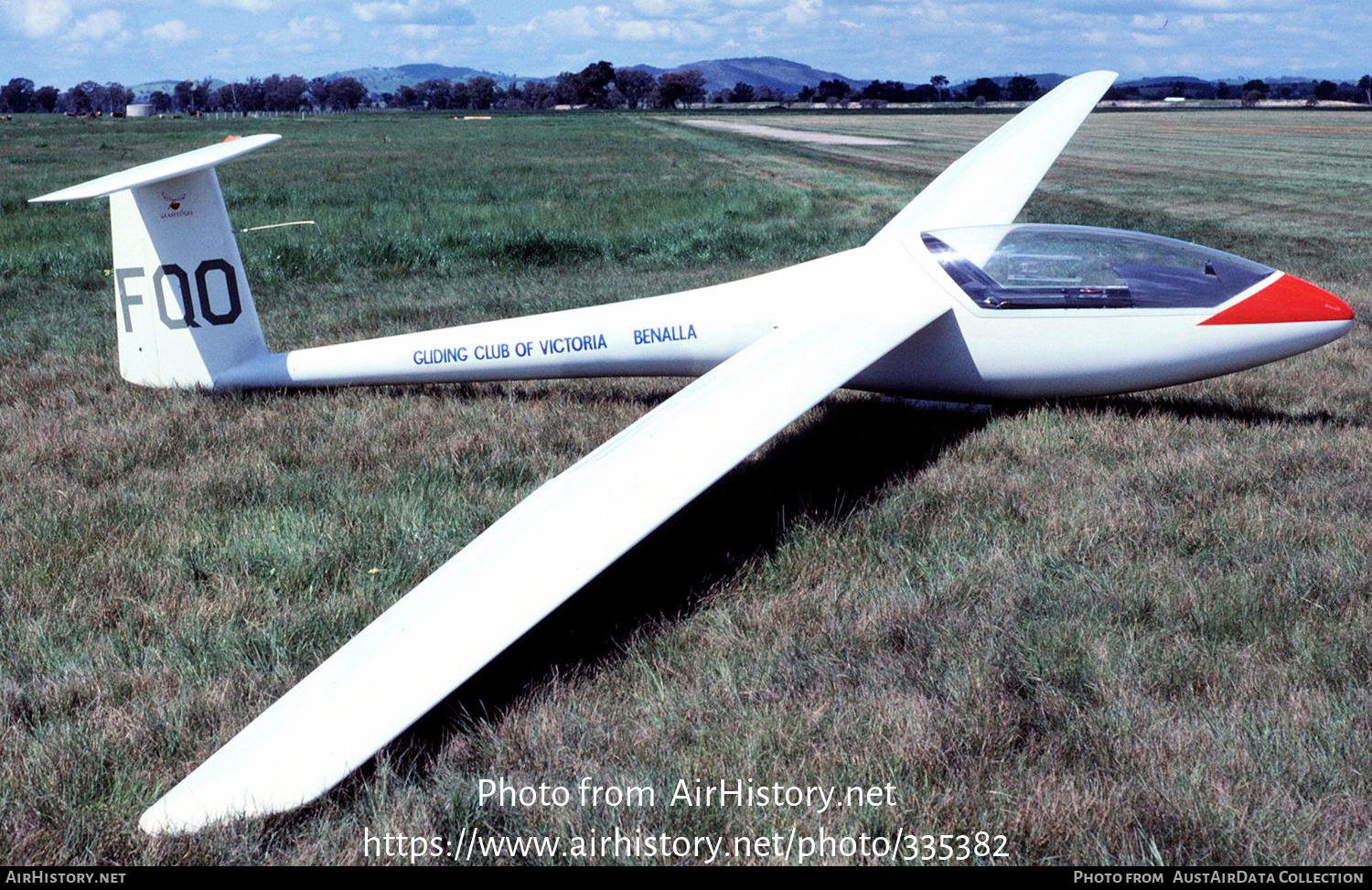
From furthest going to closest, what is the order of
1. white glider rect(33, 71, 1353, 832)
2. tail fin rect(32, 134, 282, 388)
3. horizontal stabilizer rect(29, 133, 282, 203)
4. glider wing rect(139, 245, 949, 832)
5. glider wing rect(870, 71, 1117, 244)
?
glider wing rect(870, 71, 1117, 244)
tail fin rect(32, 134, 282, 388)
horizontal stabilizer rect(29, 133, 282, 203)
white glider rect(33, 71, 1353, 832)
glider wing rect(139, 245, 949, 832)

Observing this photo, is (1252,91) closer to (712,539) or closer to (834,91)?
(834,91)

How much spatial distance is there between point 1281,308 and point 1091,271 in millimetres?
1168

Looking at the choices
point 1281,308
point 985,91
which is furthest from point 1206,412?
point 985,91

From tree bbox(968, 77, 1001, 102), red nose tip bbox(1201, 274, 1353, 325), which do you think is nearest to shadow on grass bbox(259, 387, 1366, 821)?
red nose tip bbox(1201, 274, 1353, 325)

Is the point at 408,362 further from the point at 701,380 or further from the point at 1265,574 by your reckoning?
the point at 1265,574

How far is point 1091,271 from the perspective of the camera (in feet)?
21.8

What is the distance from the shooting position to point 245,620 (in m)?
4.32

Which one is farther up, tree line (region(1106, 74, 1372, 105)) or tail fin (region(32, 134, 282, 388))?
tree line (region(1106, 74, 1372, 105))

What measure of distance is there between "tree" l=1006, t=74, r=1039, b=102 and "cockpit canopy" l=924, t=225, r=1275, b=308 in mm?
183983

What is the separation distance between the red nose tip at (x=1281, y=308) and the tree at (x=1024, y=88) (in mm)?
184084

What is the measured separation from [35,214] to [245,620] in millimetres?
21407

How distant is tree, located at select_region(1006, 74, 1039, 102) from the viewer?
176 metres

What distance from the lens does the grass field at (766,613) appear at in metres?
3.07

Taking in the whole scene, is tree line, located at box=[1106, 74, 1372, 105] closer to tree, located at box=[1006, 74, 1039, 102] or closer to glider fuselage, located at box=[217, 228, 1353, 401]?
tree, located at box=[1006, 74, 1039, 102]
